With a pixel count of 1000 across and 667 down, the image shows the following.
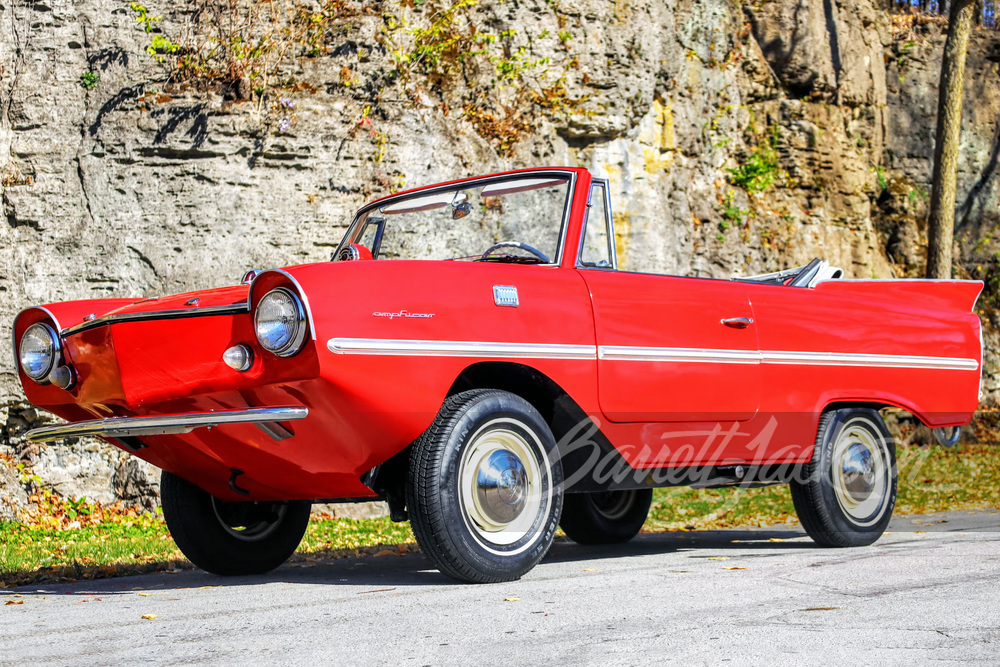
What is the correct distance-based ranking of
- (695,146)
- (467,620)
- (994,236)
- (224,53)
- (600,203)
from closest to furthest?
1. (467,620)
2. (600,203)
3. (224,53)
4. (695,146)
5. (994,236)

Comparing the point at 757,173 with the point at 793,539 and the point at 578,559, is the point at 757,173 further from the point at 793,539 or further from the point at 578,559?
the point at 578,559

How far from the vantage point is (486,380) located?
4543mm

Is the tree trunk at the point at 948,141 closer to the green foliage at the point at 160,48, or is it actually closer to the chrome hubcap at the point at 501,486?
the green foliage at the point at 160,48

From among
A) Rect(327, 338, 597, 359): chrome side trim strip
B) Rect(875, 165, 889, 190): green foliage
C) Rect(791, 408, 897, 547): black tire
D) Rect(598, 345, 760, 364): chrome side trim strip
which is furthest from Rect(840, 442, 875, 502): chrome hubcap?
Rect(875, 165, 889, 190): green foliage

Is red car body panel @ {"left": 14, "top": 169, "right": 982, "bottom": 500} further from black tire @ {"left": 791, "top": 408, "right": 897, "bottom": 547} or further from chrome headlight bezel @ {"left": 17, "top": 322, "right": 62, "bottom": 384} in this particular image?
black tire @ {"left": 791, "top": 408, "right": 897, "bottom": 547}

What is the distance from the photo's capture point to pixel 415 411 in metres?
4.00

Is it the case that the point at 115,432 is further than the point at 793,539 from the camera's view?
No

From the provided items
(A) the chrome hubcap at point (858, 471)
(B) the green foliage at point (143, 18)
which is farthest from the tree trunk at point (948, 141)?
(B) the green foliage at point (143, 18)

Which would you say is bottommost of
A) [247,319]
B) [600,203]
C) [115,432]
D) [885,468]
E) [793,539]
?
[793,539]

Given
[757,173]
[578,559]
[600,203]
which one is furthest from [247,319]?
[757,173]

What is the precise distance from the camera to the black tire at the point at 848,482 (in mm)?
5672

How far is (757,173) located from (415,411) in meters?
11.9

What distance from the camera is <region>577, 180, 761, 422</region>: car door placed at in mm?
4723

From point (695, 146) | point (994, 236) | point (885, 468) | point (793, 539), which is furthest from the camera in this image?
point (994, 236)
